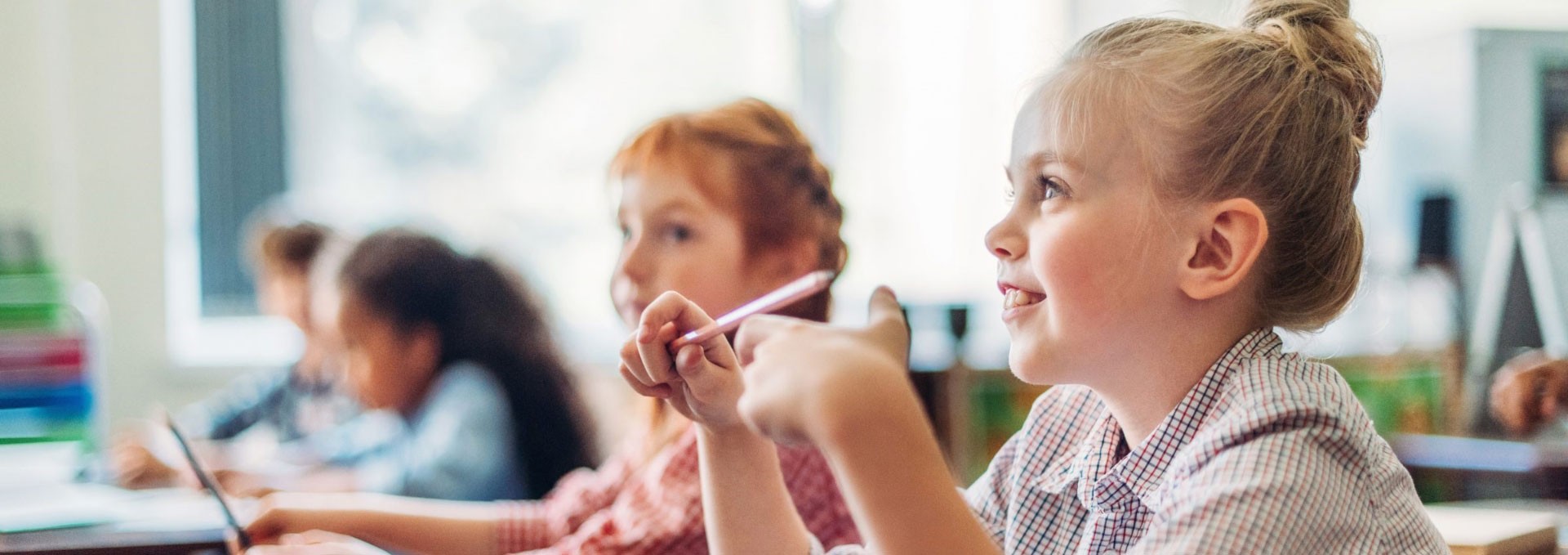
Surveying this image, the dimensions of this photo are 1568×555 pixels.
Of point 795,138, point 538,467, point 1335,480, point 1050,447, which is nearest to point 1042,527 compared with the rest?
point 1050,447

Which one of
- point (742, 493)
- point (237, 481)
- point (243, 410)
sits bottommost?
point (243, 410)

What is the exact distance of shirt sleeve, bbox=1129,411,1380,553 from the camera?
0.66 m

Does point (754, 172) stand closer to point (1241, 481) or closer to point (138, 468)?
point (1241, 481)

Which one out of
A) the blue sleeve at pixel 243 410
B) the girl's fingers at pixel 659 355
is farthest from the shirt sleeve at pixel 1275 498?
the blue sleeve at pixel 243 410

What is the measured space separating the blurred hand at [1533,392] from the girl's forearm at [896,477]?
163cm

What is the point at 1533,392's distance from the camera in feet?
6.34

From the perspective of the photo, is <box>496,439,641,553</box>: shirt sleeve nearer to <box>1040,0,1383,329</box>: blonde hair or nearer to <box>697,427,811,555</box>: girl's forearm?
<box>697,427,811,555</box>: girl's forearm

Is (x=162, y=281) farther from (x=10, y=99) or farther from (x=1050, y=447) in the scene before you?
(x=1050, y=447)

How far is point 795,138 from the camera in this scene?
1.32 meters

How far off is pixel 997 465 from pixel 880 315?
376 mm

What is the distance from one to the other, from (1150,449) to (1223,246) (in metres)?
0.14

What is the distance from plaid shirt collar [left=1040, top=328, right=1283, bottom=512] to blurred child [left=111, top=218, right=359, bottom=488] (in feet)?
7.02

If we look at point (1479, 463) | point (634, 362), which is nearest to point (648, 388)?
point (634, 362)

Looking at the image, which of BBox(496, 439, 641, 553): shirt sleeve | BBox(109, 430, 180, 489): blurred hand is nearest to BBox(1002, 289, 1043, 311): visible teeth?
BBox(496, 439, 641, 553): shirt sleeve
